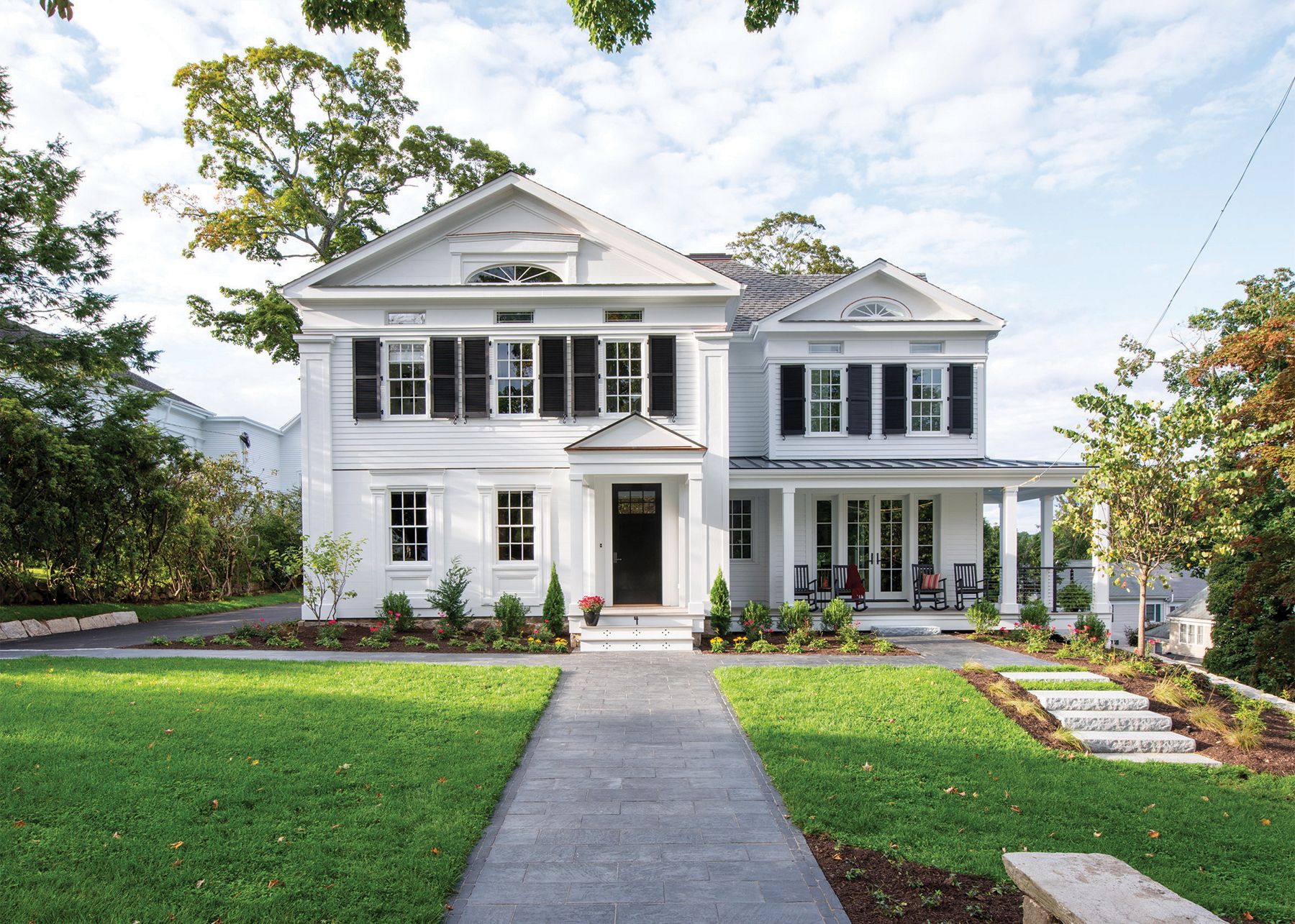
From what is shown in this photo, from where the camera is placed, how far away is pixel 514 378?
1509cm

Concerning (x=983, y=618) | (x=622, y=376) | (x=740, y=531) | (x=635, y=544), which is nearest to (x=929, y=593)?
(x=983, y=618)

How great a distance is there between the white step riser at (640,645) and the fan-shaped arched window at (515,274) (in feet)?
24.2

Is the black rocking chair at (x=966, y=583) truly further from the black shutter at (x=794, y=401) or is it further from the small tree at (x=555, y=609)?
the small tree at (x=555, y=609)

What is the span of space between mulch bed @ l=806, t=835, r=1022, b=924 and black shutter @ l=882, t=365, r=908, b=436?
12.6m

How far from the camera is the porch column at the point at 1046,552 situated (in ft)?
52.0

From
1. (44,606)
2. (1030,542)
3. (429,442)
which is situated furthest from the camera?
(1030,542)

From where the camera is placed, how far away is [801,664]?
11672 millimetres

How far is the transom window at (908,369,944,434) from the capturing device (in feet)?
54.6

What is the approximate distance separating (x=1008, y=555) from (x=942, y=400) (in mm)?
3707

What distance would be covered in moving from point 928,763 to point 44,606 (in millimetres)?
18556

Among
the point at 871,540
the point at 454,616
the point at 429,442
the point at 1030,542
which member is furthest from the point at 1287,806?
the point at 1030,542

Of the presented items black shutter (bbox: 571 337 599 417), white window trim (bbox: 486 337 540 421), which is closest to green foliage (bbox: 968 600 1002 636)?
black shutter (bbox: 571 337 599 417)

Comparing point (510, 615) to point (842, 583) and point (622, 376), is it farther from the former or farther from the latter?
point (842, 583)

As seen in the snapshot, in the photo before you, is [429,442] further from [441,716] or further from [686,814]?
[686,814]
